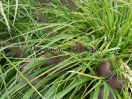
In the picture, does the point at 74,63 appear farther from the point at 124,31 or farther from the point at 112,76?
the point at 124,31

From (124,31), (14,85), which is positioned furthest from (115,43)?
(14,85)

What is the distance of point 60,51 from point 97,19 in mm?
280

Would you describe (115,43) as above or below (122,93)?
above

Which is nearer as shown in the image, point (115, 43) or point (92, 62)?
point (92, 62)

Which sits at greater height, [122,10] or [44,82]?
[122,10]

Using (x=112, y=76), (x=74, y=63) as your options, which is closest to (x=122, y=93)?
(x=112, y=76)

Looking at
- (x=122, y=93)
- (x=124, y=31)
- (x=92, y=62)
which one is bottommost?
(x=122, y=93)

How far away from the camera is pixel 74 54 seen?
1.19 metres

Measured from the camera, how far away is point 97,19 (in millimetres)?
1379

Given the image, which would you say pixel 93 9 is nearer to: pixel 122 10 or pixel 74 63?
pixel 122 10

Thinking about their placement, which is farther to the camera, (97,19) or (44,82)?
(97,19)

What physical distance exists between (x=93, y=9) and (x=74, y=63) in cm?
31

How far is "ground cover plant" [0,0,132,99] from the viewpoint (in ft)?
3.83

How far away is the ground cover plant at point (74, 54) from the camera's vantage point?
1167 mm
